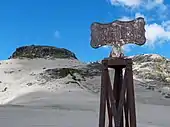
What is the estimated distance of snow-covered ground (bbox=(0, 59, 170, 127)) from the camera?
31.1 ft

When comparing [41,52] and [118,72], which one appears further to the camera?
[41,52]

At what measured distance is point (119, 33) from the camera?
5.82m

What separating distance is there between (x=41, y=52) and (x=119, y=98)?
22003 millimetres

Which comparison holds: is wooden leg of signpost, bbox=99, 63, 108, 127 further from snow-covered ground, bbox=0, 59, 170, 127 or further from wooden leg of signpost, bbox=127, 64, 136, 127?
snow-covered ground, bbox=0, 59, 170, 127

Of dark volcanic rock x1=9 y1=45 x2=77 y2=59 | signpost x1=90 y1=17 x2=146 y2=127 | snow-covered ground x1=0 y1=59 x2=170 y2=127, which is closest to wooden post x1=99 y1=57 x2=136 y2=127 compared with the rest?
signpost x1=90 y1=17 x2=146 y2=127

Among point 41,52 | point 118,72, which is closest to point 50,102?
point 118,72

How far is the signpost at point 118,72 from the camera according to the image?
5539mm

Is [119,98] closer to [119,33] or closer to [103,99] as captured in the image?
[103,99]

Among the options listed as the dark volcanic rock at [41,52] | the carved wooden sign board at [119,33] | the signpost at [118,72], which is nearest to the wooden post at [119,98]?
the signpost at [118,72]

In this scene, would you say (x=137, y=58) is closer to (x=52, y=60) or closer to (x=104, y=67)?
(x=52, y=60)

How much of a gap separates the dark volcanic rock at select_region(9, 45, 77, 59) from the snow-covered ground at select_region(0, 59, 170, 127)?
54.3 inches

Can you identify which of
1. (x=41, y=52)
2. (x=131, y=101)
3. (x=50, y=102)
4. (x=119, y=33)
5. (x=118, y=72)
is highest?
(x=41, y=52)

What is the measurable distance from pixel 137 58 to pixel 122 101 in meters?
20.0

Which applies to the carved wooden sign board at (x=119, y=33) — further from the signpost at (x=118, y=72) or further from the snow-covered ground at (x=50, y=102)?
the snow-covered ground at (x=50, y=102)
